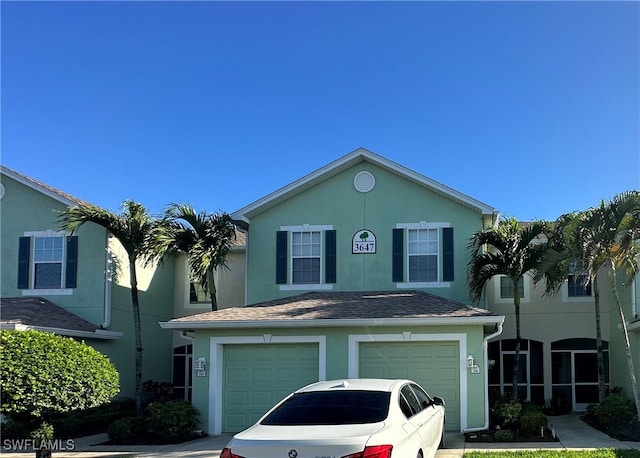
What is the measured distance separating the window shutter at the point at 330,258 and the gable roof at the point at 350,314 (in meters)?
1.13

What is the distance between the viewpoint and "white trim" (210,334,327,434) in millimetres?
15023

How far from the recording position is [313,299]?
16875 millimetres

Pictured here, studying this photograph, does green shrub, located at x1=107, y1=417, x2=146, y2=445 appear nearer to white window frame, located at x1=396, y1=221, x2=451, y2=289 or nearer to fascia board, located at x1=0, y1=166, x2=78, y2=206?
fascia board, located at x1=0, y1=166, x2=78, y2=206

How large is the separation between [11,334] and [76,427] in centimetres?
541

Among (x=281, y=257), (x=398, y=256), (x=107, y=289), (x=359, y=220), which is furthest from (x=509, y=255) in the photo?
(x=107, y=289)

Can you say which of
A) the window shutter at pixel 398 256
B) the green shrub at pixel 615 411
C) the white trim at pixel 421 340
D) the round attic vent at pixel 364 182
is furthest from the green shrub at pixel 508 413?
the round attic vent at pixel 364 182

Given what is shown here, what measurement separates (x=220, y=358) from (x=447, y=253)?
6.63m

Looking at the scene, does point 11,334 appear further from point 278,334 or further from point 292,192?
point 292,192

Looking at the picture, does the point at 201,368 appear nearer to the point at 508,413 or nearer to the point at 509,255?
the point at 508,413

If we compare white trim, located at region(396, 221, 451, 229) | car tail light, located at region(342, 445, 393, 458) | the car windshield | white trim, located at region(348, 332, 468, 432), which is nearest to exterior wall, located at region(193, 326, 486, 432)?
white trim, located at region(348, 332, 468, 432)

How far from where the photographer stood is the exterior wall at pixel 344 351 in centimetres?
1435

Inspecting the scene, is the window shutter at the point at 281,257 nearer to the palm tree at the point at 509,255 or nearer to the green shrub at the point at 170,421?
the green shrub at the point at 170,421

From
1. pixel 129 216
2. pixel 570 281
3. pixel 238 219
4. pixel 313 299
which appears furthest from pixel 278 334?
pixel 570 281

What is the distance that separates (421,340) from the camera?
48.5 ft
